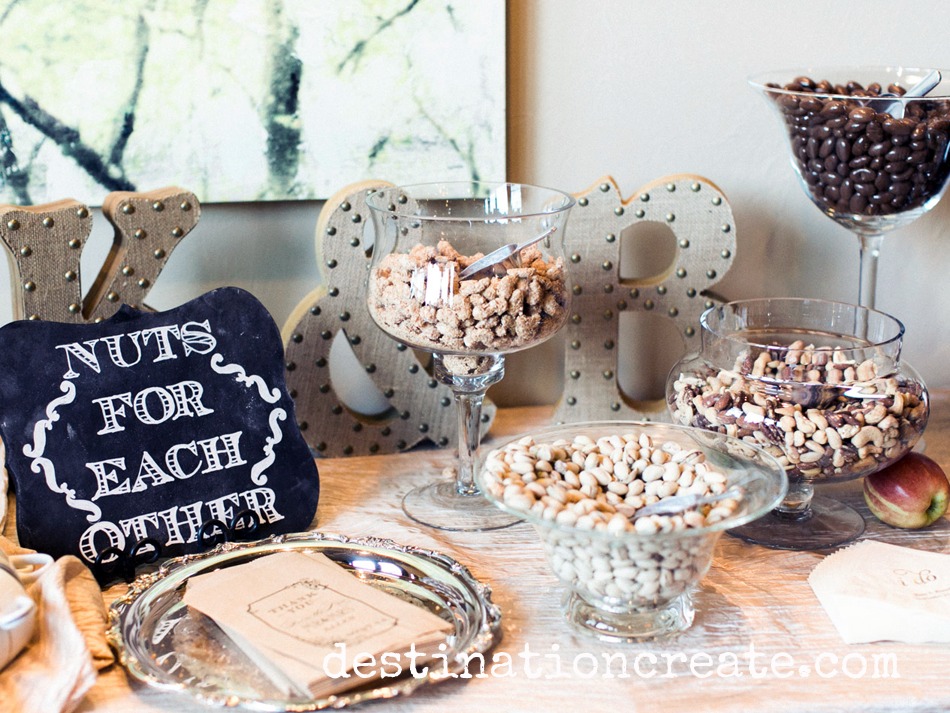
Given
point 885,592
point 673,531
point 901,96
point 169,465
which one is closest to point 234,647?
point 169,465

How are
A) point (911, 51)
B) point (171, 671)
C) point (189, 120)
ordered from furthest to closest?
point (911, 51), point (189, 120), point (171, 671)

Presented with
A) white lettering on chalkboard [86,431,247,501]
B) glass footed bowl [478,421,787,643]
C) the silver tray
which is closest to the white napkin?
glass footed bowl [478,421,787,643]

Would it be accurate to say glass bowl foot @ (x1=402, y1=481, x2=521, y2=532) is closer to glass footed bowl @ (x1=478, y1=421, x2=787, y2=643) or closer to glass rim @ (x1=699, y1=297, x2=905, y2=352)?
glass footed bowl @ (x1=478, y1=421, x2=787, y2=643)

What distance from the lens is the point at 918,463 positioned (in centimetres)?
92

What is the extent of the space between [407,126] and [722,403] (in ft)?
1.38

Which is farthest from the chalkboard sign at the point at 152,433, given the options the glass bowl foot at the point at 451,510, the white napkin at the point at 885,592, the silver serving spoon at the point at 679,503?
the white napkin at the point at 885,592

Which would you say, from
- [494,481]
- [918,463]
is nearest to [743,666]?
[494,481]

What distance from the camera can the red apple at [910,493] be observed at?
901 millimetres

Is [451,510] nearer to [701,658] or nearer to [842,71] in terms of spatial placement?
[701,658]

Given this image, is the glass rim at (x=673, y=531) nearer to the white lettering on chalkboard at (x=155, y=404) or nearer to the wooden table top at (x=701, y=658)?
the wooden table top at (x=701, y=658)

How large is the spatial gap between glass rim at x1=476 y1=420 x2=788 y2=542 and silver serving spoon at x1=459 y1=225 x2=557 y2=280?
0.47 ft

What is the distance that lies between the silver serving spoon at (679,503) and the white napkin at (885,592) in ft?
0.44

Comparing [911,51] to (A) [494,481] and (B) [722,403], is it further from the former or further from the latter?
(A) [494,481]

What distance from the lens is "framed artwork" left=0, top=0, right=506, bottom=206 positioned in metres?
0.95
